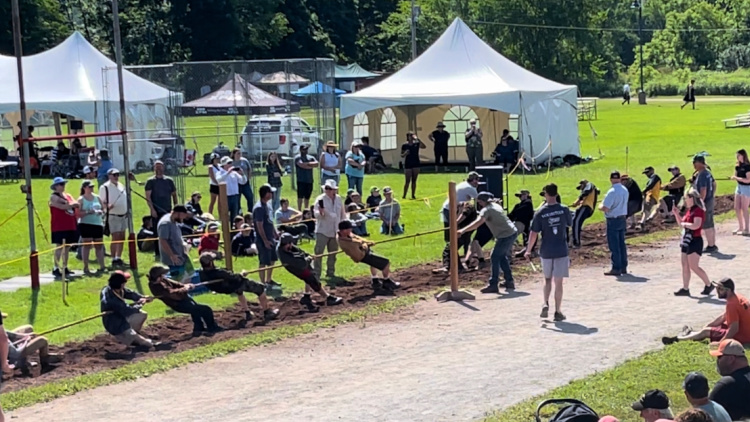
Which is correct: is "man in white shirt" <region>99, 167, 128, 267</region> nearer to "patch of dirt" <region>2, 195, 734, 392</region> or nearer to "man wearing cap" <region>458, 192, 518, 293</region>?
"patch of dirt" <region>2, 195, 734, 392</region>

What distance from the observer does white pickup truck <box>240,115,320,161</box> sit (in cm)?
2868

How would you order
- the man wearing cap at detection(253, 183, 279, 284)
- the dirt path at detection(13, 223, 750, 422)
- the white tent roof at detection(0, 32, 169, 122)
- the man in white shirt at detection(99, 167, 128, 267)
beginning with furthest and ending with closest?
the white tent roof at detection(0, 32, 169, 122)
the man in white shirt at detection(99, 167, 128, 267)
the man wearing cap at detection(253, 183, 279, 284)
the dirt path at detection(13, 223, 750, 422)

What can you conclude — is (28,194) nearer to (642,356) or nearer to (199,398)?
(199,398)

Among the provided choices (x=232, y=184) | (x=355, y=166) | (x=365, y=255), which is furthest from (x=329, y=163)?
(x=365, y=255)

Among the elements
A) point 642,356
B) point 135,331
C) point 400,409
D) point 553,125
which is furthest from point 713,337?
point 553,125

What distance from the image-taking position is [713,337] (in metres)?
11.5

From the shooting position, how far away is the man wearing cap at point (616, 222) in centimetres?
1639

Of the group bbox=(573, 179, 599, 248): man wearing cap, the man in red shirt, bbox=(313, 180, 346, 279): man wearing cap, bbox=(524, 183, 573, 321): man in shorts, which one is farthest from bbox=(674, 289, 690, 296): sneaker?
bbox=(313, 180, 346, 279): man wearing cap

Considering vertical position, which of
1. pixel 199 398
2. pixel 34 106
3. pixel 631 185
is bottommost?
pixel 199 398

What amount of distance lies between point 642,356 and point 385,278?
535cm

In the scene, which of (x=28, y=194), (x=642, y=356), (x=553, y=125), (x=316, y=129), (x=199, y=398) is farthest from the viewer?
(x=553, y=125)

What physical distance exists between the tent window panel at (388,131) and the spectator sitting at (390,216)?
15059 mm

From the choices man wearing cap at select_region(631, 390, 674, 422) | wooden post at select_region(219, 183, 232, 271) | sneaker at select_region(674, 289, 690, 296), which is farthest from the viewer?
wooden post at select_region(219, 183, 232, 271)

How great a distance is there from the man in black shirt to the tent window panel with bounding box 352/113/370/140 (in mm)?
2994
